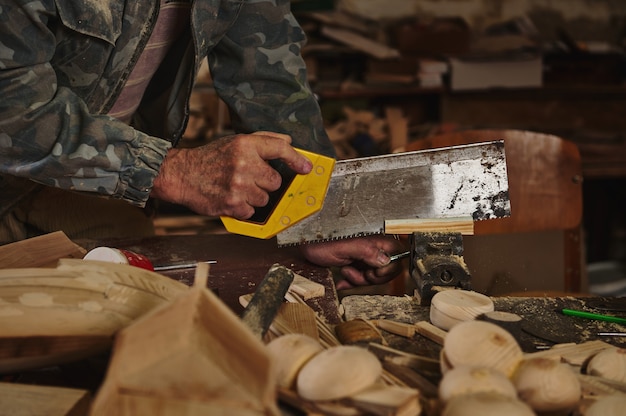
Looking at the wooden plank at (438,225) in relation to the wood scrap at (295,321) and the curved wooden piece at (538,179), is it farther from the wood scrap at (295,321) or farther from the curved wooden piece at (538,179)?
the curved wooden piece at (538,179)

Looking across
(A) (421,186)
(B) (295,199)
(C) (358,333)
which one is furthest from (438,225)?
(C) (358,333)

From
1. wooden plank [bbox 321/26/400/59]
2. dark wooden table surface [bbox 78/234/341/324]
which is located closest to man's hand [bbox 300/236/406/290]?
dark wooden table surface [bbox 78/234/341/324]

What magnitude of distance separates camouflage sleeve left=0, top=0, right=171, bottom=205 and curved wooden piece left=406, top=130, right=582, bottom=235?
1.29 metres

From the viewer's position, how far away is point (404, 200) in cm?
190

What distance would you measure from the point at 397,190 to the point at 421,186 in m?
0.06

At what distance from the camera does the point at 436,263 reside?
1703 millimetres

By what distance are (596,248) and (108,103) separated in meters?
4.35

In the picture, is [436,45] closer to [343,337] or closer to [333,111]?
[333,111]

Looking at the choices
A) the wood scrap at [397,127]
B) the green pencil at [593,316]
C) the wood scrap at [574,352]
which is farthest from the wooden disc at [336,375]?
the wood scrap at [397,127]

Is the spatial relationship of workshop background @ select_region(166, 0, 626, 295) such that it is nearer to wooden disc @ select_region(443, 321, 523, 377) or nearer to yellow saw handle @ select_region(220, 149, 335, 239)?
yellow saw handle @ select_region(220, 149, 335, 239)

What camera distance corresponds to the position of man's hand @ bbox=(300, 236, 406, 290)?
A: 1.98 meters

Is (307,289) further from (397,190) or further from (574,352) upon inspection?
(574,352)

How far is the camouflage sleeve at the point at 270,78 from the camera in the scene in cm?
237

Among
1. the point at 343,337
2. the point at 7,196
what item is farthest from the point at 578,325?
the point at 7,196
